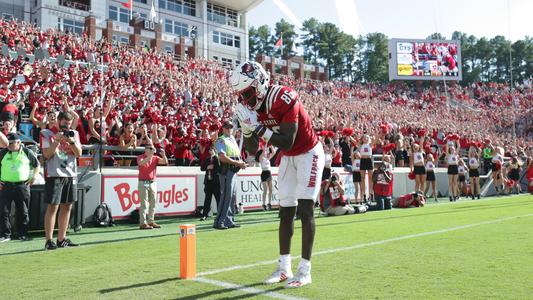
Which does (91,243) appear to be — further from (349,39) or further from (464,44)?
(464,44)

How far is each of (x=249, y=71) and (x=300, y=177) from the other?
127 cm

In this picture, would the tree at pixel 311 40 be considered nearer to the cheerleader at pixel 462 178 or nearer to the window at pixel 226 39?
the window at pixel 226 39

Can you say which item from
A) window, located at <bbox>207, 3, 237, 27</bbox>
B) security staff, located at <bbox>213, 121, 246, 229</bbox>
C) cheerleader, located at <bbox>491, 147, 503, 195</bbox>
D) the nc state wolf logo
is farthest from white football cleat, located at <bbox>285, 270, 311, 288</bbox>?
window, located at <bbox>207, 3, 237, 27</bbox>

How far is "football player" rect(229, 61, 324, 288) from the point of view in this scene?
15.7ft

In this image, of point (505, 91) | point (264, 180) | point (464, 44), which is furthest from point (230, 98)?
point (464, 44)

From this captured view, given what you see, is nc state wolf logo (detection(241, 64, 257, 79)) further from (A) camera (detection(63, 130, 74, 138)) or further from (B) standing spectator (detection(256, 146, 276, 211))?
(B) standing spectator (detection(256, 146, 276, 211))

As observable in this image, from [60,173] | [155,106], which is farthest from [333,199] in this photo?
[155,106]

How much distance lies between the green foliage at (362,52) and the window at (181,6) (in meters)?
35.4

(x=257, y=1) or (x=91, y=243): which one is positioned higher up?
(x=257, y=1)

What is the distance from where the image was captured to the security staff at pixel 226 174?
10250 mm

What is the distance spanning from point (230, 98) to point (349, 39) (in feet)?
236

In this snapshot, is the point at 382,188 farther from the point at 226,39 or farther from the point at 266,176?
the point at 226,39

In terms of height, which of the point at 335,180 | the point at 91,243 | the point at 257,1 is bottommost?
the point at 91,243

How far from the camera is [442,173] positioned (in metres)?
23.2
